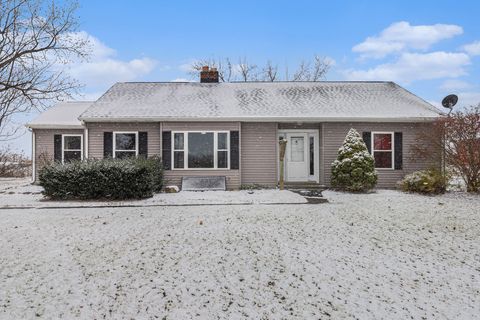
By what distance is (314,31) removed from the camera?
16625mm

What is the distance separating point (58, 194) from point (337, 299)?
9.22 metres

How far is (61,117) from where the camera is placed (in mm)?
15914

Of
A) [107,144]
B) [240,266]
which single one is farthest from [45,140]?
[240,266]

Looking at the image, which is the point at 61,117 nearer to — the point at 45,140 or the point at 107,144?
the point at 45,140

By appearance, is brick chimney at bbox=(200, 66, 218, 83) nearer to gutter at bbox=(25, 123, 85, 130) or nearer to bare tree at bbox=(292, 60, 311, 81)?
gutter at bbox=(25, 123, 85, 130)

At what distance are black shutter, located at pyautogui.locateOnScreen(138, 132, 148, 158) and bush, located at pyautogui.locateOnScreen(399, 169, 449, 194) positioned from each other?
391 inches

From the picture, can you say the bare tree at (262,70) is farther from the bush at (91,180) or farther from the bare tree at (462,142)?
the bush at (91,180)

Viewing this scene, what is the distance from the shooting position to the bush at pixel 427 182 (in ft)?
36.9

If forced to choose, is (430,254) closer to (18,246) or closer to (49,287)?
(49,287)

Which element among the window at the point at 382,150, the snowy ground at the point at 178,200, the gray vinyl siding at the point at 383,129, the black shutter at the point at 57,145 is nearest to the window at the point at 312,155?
the gray vinyl siding at the point at 383,129

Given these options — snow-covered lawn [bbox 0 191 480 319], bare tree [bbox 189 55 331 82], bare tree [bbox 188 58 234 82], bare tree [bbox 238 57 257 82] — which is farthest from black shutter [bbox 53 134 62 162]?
bare tree [bbox 238 57 257 82]

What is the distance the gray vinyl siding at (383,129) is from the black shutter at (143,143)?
23.4 feet

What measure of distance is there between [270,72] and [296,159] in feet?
56.7

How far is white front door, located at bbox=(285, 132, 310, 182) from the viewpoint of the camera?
14.0 meters
